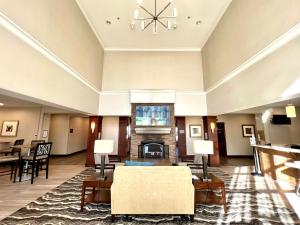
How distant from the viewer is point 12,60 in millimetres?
2422

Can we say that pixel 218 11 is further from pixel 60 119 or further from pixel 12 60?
pixel 60 119

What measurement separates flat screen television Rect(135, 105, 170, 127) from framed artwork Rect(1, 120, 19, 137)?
19.2 feet

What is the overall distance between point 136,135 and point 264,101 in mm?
4721

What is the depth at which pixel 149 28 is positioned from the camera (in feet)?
19.3

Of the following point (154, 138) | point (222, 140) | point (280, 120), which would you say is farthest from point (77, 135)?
point (280, 120)

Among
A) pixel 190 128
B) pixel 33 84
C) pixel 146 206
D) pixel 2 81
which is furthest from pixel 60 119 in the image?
pixel 146 206

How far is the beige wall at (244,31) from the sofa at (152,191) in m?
3.46

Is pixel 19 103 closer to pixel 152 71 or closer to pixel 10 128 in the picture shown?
pixel 10 128

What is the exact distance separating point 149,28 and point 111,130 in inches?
216

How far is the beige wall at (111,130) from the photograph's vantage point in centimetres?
796

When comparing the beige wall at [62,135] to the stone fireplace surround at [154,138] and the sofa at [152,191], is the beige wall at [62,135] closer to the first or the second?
the stone fireplace surround at [154,138]

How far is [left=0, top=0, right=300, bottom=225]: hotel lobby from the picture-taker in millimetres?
2357

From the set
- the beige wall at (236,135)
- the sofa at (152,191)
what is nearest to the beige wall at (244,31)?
the sofa at (152,191)

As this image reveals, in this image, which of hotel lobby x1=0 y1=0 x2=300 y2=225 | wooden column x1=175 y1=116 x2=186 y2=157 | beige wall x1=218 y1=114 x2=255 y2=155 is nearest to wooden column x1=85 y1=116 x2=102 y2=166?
hotel lobby x1=0 y1=0 x2=300 y2=225
